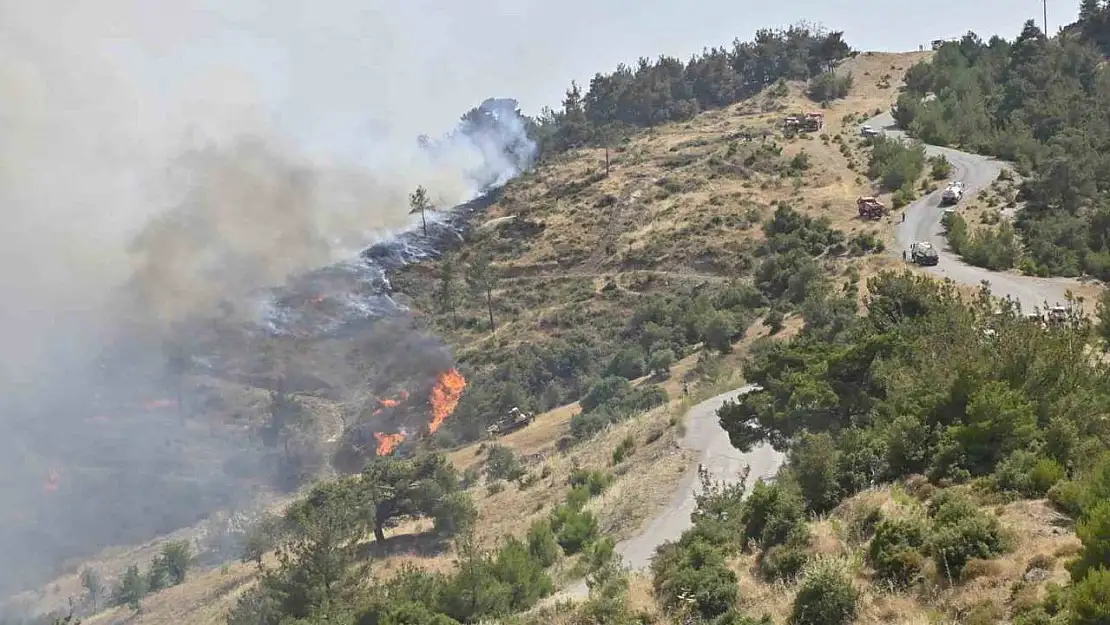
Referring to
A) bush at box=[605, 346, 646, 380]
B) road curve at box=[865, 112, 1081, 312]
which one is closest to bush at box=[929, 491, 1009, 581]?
road curve at box=[865, 112, 1081, 312]

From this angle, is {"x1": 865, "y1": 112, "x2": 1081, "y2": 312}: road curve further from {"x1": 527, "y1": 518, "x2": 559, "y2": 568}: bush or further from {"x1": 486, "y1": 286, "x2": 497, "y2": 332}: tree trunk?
{"x1": 486, "y1": 286, "x2": 497, "y2": 332}: tree trunk

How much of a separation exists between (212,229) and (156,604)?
6183 centimetres

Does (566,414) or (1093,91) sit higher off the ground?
(1093,91)

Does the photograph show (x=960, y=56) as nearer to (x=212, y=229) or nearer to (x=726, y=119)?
(x=726, y=119)

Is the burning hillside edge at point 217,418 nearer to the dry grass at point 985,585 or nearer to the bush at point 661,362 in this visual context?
the bush at point 661,362

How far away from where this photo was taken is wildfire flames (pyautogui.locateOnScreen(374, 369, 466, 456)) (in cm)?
6950

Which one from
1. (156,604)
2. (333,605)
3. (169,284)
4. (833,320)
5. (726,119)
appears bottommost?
(156,604)

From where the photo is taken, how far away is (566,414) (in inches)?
2502

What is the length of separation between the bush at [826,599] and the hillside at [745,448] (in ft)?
0.12

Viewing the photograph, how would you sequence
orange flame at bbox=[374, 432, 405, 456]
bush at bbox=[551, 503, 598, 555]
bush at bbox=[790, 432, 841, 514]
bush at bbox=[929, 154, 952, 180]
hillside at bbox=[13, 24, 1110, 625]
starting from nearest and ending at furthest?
hillside at bbox=[13, 24, 1110, 625]
bush at bbox=[790, 432, 841, 514]
bush at bbox=[551, 503, 598, 555]
orange flame at bbox=[374, 432, 405, 456]
bush at bbox=[929, 154, 952, 180]

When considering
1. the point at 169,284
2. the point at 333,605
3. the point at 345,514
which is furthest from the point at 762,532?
the point at 169,284

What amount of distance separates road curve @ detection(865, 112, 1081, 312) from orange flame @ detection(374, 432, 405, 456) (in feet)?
141

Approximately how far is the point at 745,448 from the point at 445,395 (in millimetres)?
49481

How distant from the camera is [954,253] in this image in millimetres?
62812
